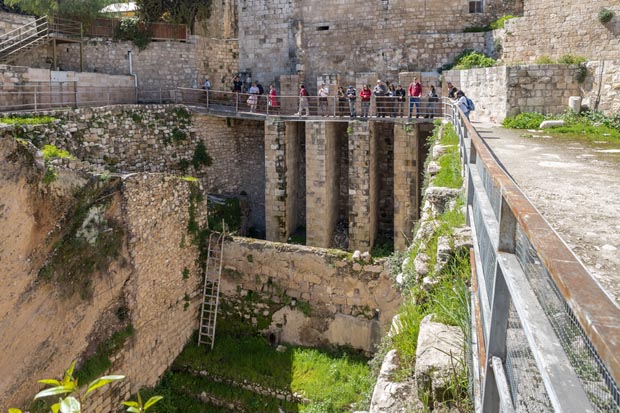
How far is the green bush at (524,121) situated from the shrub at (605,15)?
5.29 m

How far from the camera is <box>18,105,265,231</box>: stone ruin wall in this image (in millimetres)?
14008

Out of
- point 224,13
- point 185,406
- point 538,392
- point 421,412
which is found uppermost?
point 224,13

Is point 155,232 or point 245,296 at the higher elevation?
point 155,232

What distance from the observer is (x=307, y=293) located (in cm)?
1094

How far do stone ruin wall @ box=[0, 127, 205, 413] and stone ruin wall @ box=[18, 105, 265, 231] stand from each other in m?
1.61

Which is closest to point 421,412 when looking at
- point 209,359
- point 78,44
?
point 209,359

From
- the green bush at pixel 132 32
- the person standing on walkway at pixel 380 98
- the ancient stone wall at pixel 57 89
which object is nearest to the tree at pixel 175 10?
the green bush at pixel 132 32

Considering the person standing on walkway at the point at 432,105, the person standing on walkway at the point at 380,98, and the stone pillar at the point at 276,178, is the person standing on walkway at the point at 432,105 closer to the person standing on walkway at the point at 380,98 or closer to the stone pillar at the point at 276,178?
the person standing on walkway at the point at 380,98

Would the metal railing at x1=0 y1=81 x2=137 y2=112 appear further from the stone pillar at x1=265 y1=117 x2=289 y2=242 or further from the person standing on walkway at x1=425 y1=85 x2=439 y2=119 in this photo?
the person standing on walkway at x1=425 y1=85 x2=439 y2=119

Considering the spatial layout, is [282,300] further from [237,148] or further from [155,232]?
[237,148]

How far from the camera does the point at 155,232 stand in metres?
10.7

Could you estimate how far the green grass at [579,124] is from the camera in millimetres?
10236

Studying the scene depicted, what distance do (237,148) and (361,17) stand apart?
21.5 feet

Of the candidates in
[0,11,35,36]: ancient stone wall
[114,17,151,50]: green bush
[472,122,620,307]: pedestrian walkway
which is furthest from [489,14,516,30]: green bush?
[0,11,35,36]: ancient stone wall
